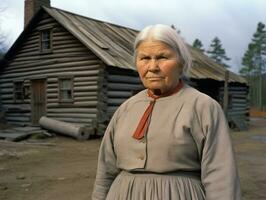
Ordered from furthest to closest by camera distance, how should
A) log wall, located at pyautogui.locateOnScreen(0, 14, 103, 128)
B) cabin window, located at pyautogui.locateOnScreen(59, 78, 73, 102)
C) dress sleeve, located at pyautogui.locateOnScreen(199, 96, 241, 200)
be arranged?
cabin window, located at pyautogui.locateOnScreen(59, 78, 73, 102)
log wall, located at pyautogui.locateOnScreen(0, 14, 103, 128)
dress sleeve, located at pyautogui.locateOnScreen(199, 96, 241, 200)

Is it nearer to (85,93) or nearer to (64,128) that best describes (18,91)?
(85,93)

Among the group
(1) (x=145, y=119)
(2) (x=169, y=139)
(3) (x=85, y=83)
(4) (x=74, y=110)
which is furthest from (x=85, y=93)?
(2) (x=169, y=139)

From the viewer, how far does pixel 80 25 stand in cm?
1878

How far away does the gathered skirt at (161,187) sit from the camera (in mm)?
2022

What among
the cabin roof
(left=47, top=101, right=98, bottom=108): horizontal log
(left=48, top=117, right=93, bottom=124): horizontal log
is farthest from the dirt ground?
the cabin roof

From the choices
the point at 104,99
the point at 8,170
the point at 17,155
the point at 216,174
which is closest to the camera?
the point at 216,174

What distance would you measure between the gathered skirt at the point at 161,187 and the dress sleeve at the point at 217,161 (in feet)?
0.18

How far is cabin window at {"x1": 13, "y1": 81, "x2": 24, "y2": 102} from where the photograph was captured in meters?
20.5

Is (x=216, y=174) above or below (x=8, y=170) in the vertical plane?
above

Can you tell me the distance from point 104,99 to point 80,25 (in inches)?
158

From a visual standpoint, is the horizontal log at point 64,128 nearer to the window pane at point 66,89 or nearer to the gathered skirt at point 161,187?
the window pane at point 66,89

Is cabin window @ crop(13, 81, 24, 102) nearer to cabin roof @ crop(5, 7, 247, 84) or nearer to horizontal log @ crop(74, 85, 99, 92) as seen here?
cabin roof @ crop(5, 7, 247, 84)

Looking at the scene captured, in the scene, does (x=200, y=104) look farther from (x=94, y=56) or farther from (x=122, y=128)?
(x=94, y=56)

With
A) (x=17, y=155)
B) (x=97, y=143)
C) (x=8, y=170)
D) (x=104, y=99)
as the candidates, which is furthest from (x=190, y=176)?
(x=104, y=99)
